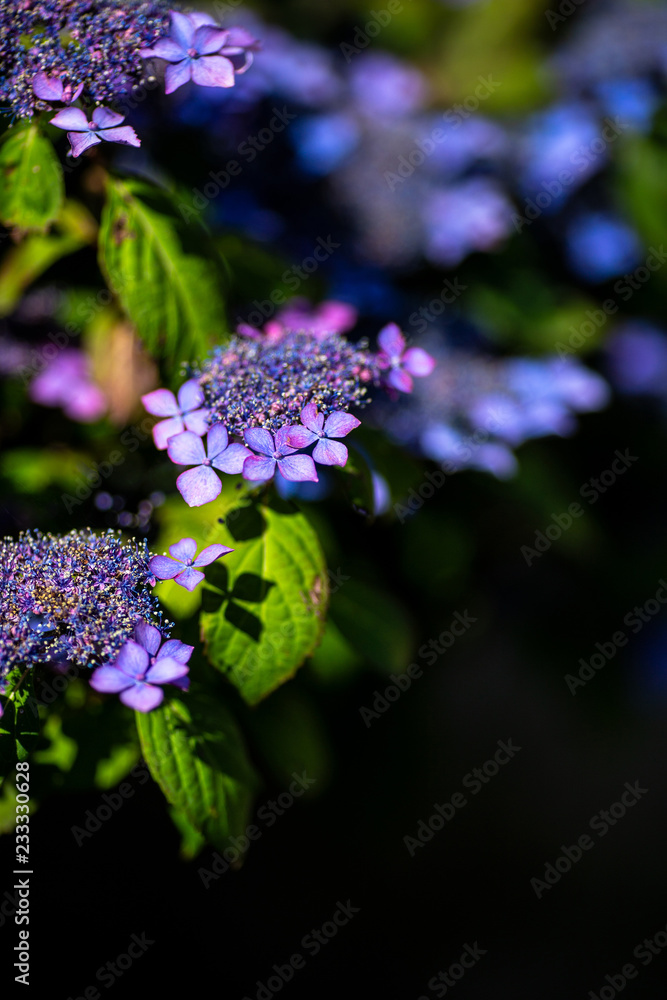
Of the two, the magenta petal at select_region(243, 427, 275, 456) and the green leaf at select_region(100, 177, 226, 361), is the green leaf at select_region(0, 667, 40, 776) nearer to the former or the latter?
the magenta petal at select_region(243, 427, 275, 456)

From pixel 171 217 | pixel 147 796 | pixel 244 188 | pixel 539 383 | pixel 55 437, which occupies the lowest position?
pixel 147 796

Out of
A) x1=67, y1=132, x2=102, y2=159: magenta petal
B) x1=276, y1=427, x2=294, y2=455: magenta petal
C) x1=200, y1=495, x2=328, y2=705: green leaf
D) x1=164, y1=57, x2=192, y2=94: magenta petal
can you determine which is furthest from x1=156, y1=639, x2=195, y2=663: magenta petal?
x1=164, y1=57, x2=192, y2=94: magenta petal

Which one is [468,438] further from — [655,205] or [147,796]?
[147,796]

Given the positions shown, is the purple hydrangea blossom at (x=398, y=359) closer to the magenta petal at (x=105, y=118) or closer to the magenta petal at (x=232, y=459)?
the magenta petal at (x=232, y=459)

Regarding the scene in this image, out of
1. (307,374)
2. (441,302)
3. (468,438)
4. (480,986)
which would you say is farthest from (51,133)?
(480,986)

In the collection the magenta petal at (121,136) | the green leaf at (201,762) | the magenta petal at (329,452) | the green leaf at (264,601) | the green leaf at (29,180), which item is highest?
the magenta petal at (121,136)

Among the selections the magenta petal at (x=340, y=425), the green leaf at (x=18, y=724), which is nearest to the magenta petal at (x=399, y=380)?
the magenta petal at (x=340, y=425)
